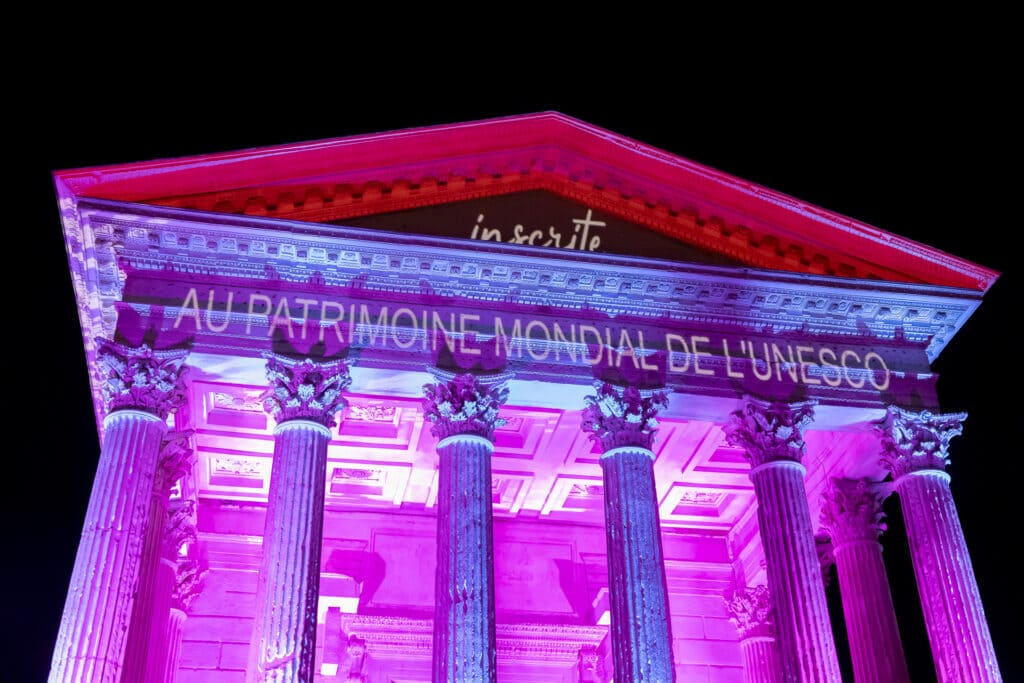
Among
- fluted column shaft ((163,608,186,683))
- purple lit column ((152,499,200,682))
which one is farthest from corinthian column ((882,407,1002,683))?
fluted column shaft ((163,608,186,683))

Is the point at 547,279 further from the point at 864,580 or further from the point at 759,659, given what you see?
the point at 759,659

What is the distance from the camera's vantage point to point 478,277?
65.9ft

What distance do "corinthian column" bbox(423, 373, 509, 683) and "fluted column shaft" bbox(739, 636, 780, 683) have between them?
9788 millimetres

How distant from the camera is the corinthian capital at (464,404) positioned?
1867 cm

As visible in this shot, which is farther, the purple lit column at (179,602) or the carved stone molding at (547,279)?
the purple lit column at (179,602)

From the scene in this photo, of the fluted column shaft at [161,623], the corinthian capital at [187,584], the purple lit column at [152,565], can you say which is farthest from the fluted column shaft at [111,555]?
the corinthian capital at [187,584]

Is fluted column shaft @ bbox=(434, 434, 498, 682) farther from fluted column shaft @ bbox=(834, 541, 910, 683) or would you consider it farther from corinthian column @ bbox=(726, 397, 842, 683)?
fluted column shaft @ bbox=(834, 541, 910, 683)

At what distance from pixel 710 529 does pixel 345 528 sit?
32.9 ft

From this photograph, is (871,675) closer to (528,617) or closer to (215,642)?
(528,617)

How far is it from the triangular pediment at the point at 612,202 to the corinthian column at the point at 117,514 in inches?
223

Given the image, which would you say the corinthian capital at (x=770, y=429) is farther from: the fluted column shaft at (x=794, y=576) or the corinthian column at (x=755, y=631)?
the corinthian column at (x=755, y=631)

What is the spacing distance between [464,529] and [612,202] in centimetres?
831

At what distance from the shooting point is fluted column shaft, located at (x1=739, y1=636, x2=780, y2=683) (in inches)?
970

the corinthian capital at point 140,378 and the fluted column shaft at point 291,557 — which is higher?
the corinthian capital at point 140,378
